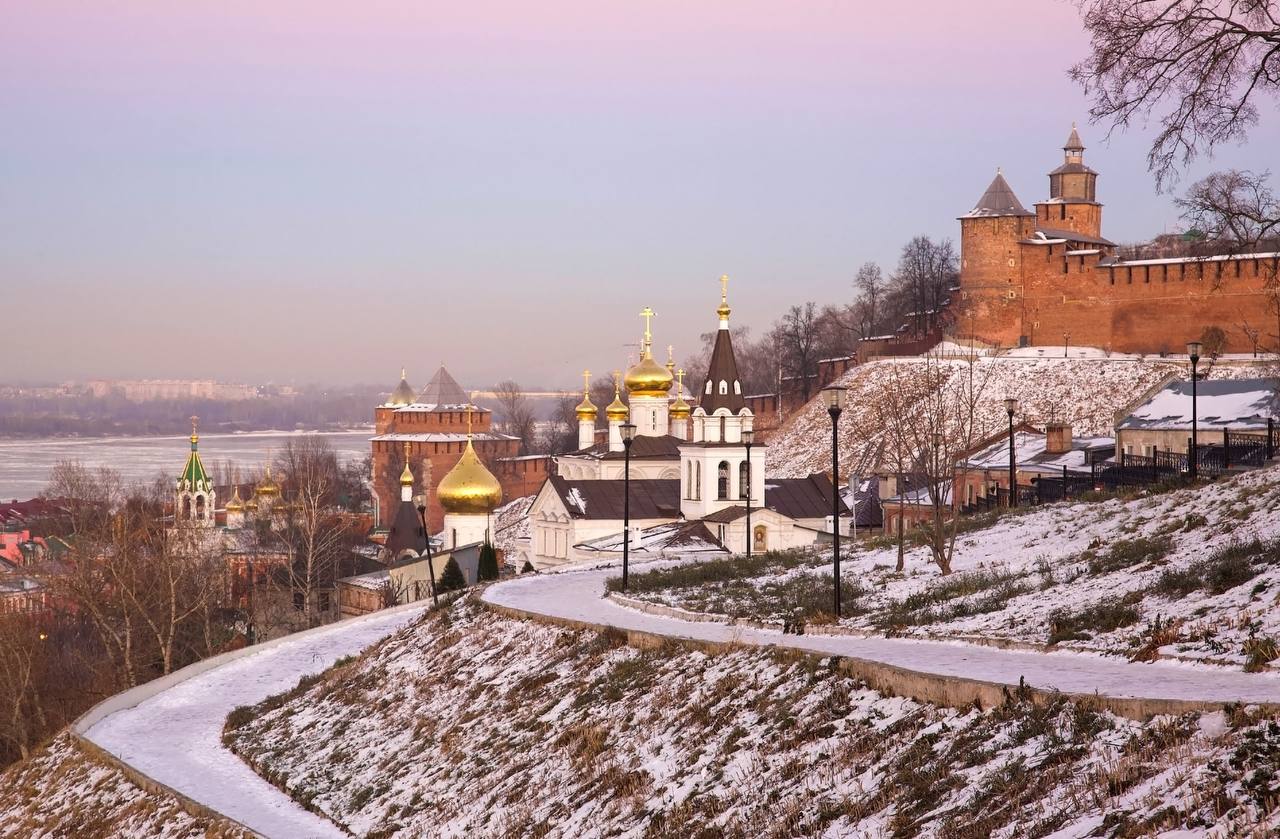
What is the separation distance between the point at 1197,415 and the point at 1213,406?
2.20 ft

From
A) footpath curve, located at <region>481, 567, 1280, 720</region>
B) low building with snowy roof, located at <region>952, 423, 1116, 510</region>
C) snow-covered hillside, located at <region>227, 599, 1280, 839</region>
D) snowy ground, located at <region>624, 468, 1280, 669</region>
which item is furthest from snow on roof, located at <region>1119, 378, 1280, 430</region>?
footpath curve, located at <region>481, 567, 1280, 720</region>

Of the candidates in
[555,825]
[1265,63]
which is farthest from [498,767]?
[1265,63]

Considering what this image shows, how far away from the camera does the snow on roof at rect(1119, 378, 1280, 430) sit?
1217 inches

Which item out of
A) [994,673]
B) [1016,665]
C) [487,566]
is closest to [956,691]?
[994,673]

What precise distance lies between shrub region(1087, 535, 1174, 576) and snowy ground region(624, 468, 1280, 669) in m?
0.03

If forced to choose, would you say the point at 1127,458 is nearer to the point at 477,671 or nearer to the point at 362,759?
the point at 477,671

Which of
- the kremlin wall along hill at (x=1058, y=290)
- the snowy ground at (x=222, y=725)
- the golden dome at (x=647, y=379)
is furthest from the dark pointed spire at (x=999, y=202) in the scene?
the snowy ground at (x=222, y=725)

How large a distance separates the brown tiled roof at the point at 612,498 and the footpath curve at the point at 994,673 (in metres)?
23.9

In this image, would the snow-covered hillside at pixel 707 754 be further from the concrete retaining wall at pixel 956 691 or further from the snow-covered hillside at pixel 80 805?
the snow-covered hillside at pixel 80 805

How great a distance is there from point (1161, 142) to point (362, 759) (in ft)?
35.2

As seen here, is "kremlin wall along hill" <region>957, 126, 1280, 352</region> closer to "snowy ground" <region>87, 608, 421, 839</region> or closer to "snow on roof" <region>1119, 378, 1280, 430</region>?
"snow on roof" <region>1119, 378, 1280, 430</region>

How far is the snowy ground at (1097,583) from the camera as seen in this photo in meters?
12.9

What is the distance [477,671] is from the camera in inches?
787

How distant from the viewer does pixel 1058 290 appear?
216 ft
